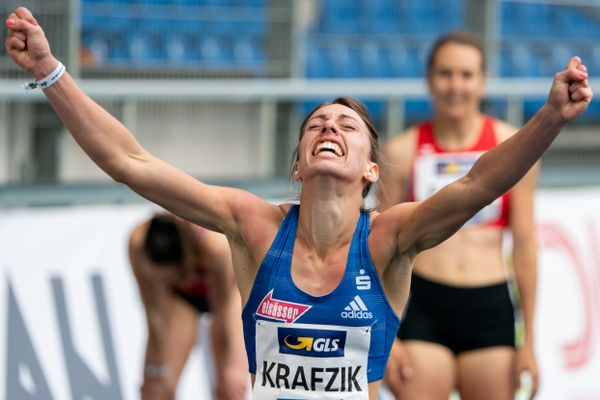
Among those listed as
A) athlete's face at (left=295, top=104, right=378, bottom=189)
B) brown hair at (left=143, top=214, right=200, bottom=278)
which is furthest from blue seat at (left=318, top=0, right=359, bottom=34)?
athlete's face at (left=295, top=104, right=378, bottom=189)

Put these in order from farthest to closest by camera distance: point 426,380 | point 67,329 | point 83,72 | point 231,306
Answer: point 83,72
point 67,329
point 231,306
point 426,380

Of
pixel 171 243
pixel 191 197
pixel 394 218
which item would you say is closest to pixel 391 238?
pixel 394 218

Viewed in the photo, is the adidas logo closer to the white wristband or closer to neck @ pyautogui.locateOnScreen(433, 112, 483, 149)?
the white wristband

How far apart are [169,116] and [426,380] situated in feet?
13.3

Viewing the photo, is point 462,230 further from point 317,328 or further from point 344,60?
point 344,60

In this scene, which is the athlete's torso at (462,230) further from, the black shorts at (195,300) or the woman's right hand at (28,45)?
the woman's right hand at (28,45)

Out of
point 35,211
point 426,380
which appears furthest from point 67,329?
point 426,380

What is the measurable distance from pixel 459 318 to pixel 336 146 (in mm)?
2183

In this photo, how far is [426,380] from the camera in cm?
553


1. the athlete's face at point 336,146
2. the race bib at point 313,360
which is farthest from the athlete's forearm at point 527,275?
the race bib at point 313,360

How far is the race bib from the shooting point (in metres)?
3.74

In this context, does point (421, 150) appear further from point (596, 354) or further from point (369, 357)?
point (596, 354)

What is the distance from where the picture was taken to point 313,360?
3762mm

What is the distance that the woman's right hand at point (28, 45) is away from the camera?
11.5ft
